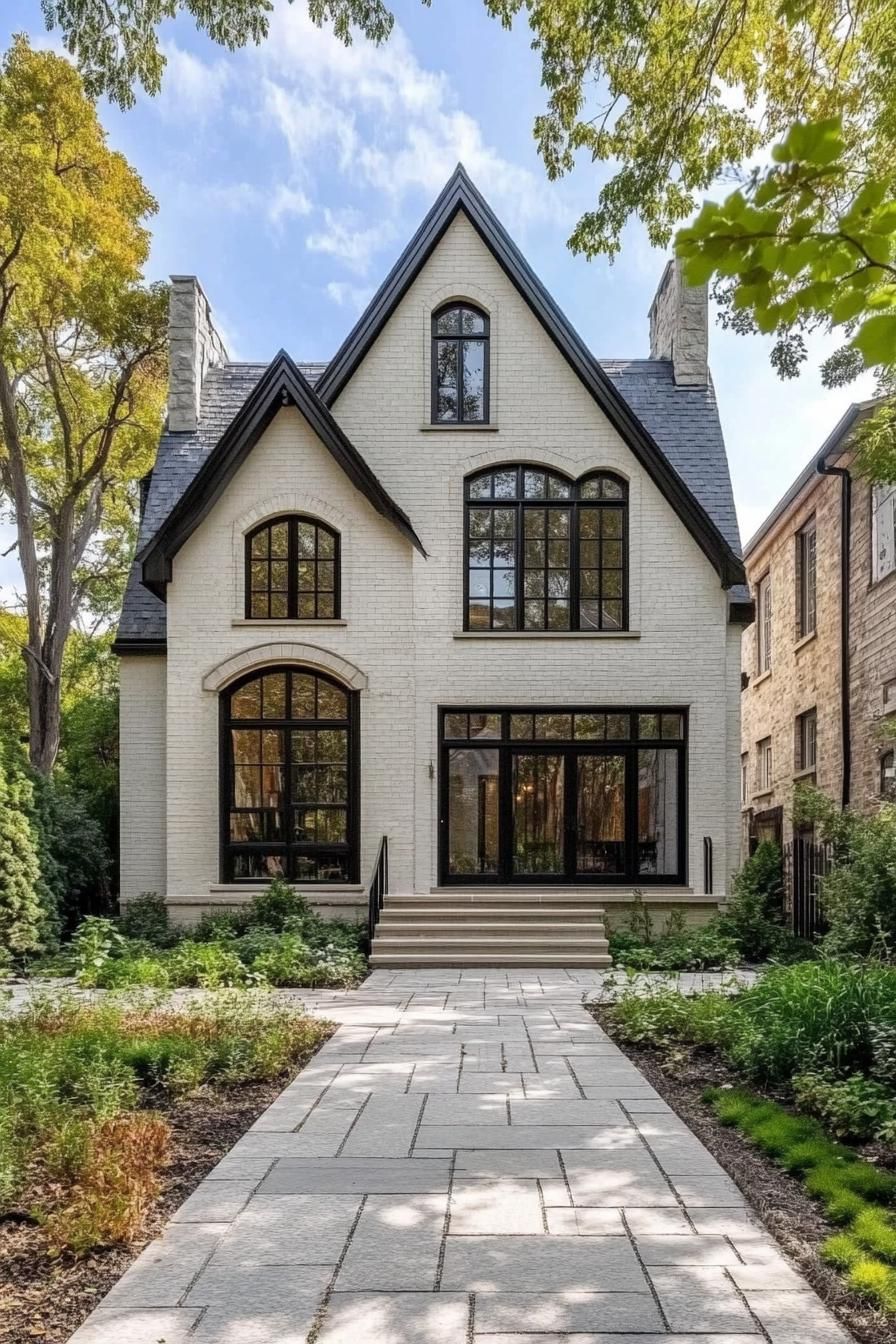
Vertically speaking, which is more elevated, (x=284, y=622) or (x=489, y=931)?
(x=284, y=622)

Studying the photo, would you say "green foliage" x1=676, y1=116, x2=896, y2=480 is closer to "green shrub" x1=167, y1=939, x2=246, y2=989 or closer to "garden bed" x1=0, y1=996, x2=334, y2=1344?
"garden bed" x1=0, y1=996, x2=334, y2=1344

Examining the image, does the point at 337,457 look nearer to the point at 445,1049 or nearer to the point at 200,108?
the point at 200,108

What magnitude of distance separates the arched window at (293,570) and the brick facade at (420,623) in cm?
22

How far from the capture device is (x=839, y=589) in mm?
14953

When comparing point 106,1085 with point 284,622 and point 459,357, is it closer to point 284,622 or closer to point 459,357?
point 284,622

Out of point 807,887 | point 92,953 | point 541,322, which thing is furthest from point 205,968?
point 541,322

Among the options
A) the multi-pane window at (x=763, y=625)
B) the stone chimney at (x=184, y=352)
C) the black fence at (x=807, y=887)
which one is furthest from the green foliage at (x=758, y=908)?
the stone chimney at (x=184, y=352)

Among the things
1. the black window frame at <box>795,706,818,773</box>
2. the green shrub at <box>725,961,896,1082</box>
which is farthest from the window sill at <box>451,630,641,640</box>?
the green shrub at <box>725,961,896,1082</box>

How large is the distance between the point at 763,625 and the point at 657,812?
9.00m

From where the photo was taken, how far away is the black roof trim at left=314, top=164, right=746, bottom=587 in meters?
12.8

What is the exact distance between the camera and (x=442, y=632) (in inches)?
509

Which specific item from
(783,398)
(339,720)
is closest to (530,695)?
(339,720)

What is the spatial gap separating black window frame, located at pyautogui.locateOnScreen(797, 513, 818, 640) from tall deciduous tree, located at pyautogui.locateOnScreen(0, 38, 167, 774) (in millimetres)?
11715

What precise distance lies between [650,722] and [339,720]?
4.06m
